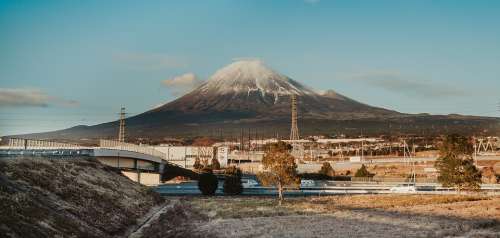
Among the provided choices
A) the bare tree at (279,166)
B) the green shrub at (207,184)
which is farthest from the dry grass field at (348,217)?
the green shrub at (207,184)

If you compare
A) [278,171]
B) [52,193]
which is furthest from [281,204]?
[52,193]

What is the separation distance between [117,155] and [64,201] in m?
47.9

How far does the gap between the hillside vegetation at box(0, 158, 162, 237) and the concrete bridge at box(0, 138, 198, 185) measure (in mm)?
8466

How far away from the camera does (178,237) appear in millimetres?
39875

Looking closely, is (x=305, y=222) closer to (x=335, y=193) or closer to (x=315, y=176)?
(x=335, y=193)

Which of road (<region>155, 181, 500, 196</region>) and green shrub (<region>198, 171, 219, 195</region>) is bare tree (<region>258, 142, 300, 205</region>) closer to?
green shrub (<region>198, 171, 219, 195</region>)

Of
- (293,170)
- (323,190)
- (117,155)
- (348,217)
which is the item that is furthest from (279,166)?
(117,155)

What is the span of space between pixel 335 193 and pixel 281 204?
25999 mm

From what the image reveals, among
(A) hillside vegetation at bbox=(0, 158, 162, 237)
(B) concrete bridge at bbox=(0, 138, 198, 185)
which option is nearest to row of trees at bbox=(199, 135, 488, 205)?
(A) hillside vegetation at bbox=(0, 158, 162, 237)

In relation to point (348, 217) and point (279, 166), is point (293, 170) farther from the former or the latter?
point (348, 217)

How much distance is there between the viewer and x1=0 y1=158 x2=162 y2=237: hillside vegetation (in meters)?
34.7

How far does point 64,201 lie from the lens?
45.2 meters

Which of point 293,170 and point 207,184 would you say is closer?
point 293,170

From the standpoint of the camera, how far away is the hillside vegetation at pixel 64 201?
34719 millimetres
